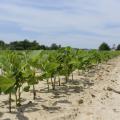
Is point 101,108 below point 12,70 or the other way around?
below

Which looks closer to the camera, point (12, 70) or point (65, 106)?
point (12, 70)

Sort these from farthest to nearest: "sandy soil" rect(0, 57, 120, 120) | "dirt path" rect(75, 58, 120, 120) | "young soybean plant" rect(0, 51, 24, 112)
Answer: "dirt path" rect(75, 58, 120, 120), "sandy soil" rect(0, 57, 120, 120), "young soybean plant" rect(0, 51, 24, 112)

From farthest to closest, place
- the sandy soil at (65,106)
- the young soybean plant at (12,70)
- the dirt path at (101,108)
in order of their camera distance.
A: 1. the dirt path at (101,108)
2. the sandy soil at (65,106)
3. the young soybean plant at (12,70)

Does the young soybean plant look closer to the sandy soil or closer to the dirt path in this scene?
the sandy soil

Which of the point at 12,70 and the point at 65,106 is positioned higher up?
the point at 12,70

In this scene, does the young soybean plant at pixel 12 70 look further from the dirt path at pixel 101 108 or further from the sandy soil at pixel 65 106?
the dirt path at pixel 101 108

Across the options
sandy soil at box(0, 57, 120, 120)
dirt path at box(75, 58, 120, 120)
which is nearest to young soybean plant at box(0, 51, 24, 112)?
sandy soil at box(0, 57, 120, 120)

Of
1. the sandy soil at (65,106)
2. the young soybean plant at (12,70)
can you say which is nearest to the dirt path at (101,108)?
the sandy soil at (65,106)

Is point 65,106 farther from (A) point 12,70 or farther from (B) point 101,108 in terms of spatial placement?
(A) point 12,70

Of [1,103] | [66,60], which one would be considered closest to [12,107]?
[1,103]

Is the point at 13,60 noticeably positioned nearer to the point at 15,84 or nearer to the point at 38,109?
the point at 15,84

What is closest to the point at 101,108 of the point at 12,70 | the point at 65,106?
the point at 65,106

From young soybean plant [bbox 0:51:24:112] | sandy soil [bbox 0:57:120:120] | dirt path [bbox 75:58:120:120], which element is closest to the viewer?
young soybean plant [bbox 0:51:24:112]

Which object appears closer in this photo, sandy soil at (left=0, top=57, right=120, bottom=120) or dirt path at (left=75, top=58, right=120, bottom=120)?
sandy soil at (left=0, top=57, right=120, bottom=120)
